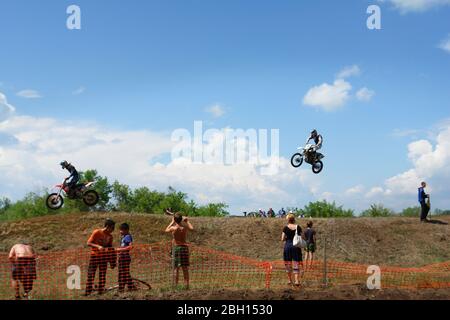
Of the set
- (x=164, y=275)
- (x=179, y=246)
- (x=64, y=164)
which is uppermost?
(x=64, y=164)

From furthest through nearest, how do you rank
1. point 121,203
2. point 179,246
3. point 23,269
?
point 121,203, point 179,246, point 23,269

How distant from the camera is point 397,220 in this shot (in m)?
29.3

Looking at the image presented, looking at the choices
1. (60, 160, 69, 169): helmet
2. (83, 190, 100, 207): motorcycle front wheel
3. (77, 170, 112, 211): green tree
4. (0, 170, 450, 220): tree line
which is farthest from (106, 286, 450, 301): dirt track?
(77, 170, 112, 211): green tree

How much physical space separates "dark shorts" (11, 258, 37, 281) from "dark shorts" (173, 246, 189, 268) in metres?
3.39

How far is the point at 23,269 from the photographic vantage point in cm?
1149

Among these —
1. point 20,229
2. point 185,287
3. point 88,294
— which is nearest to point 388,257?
point 185,287

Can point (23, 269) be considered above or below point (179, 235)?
below

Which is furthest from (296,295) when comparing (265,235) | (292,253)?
(265,235)

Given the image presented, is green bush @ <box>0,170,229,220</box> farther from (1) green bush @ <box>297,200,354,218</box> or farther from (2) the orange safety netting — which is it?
(2) the orange safety netting

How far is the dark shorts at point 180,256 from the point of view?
12.0 metres

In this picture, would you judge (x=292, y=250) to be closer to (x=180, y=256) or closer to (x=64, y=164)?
(x=180, y=256)

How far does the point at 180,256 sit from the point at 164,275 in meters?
5.34
